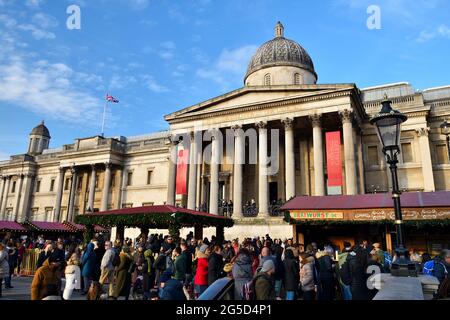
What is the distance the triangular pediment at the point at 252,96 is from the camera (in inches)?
954

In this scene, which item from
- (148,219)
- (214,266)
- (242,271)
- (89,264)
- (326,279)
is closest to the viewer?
(242,271)

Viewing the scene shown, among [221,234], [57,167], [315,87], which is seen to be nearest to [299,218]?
[221,234]

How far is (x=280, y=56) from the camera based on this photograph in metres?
32.1

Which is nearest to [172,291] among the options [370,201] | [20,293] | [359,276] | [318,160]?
[359,276]

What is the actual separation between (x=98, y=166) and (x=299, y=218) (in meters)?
31.9

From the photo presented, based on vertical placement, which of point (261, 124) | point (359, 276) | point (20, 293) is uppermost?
point (261, 124)

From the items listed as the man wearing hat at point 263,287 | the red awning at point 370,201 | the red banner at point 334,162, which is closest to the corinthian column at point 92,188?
the red banner at point 334,162

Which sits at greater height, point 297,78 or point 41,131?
point 41,131

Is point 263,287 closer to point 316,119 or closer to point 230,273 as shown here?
point 230,273

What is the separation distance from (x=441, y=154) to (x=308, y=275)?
24895 millimetres

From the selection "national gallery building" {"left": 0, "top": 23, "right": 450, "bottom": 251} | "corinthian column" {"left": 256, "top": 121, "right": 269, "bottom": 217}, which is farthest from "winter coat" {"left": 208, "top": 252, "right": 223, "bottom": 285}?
"corinthian column" {"left": 256, "top": 121, "right": 269, "bottom": 217}

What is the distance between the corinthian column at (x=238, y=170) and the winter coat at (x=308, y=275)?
17.0 metres

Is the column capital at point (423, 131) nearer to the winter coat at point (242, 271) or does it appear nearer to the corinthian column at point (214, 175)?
the corinthian column at point (214, 175)
